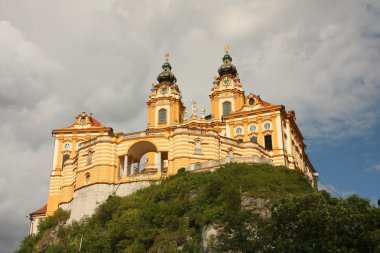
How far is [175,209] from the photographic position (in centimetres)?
4603

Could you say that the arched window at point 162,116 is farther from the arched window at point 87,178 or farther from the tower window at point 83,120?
the arched window at point 87,178

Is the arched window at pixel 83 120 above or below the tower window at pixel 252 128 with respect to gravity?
above

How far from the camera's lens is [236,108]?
79312 mm

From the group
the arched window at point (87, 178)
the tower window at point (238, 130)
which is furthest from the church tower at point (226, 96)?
the arched window at point (87, 178)

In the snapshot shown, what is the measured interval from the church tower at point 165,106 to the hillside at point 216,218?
28195 millimetres

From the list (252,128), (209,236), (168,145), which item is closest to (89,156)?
(168,145)

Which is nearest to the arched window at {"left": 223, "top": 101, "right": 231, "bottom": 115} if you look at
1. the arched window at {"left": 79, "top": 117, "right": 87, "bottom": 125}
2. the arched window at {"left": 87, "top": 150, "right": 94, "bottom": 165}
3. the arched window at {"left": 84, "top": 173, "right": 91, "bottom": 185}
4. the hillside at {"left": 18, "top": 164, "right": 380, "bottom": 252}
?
the arched window at {"left": 79, "top": 117, "right": 87, "bottom": 125}

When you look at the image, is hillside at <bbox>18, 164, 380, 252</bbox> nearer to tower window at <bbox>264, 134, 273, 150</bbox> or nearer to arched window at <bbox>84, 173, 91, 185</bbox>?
arched window at <bbox>84, 173, 91, 185</bbox>

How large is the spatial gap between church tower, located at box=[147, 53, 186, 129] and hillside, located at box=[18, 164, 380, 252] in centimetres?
2820

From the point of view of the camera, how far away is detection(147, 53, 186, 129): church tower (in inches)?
3268

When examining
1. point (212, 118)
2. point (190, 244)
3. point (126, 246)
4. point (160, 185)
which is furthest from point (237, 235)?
point (212, 118)

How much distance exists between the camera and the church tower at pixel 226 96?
261ft

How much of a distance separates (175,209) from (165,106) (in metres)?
39.9

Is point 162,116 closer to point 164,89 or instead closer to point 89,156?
point 164,89
